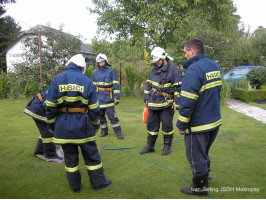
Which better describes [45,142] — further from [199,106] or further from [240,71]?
[240,71]

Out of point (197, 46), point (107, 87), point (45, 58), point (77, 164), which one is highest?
point (45, 58)

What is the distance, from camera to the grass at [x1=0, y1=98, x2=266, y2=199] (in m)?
3.54

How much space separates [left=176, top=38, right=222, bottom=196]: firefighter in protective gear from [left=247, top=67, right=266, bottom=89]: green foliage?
1160cm

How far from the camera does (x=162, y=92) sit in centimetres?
491

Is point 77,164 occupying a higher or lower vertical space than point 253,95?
lower

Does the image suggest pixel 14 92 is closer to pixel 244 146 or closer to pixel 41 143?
pixel 41 143

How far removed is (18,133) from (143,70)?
30.7 ft

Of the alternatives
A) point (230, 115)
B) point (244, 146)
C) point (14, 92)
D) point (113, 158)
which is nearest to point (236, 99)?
point (230, 115)

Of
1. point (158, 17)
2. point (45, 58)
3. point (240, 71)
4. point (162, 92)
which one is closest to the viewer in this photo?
point (162, 92)

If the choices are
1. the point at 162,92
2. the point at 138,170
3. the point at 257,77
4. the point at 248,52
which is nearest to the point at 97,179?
the point at 138,170

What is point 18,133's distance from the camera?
6.97 m

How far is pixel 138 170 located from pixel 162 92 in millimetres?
1593

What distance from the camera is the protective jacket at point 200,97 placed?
3131 millimetres

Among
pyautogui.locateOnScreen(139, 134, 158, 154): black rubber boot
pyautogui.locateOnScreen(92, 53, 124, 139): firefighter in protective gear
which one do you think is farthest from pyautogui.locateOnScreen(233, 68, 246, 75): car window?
pyautogui.locateOnScreen(139, 134, 158, 154): black rubber boot
